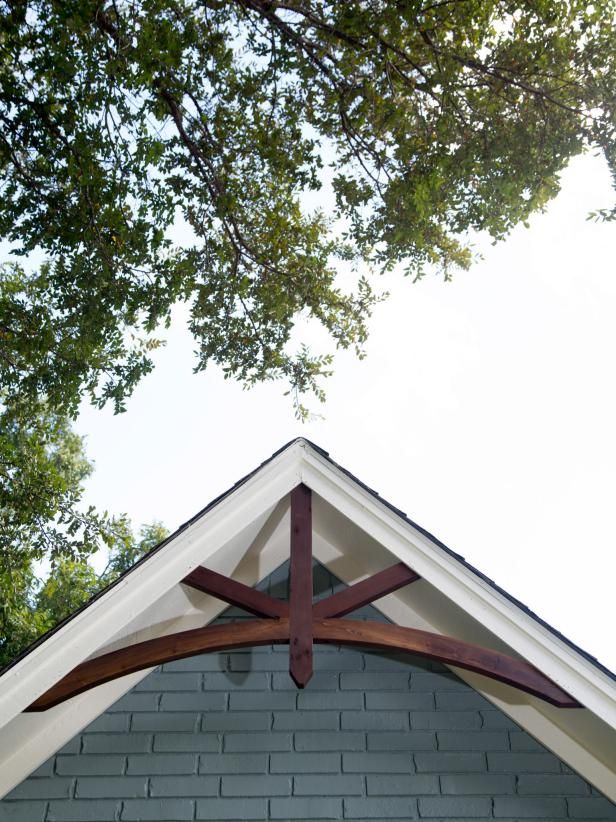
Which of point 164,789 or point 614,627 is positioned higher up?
point 614,627

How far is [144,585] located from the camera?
13.4ft

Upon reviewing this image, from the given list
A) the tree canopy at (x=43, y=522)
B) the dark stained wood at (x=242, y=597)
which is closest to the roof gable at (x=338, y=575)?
the dark stained wood at (x=242, y=597)

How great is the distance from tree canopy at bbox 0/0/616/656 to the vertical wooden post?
3.99 metres

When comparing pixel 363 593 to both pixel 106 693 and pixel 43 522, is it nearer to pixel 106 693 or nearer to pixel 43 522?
pixel 106 693

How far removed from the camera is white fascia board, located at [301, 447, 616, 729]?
4.00 meters

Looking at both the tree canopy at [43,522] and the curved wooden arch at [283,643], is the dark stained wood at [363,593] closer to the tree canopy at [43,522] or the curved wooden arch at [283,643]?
the curved wooden arch at [283,643]

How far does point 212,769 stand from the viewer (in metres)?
4.61

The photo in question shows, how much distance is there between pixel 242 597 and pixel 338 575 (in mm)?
1452

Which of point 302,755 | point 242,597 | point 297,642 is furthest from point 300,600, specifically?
point 302,755

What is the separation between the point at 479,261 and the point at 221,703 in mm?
6462

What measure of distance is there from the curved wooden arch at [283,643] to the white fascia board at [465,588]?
0.31ft

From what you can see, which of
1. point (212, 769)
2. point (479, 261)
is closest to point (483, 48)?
point (479, 261)

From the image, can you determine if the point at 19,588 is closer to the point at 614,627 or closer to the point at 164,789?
the point at 164,789

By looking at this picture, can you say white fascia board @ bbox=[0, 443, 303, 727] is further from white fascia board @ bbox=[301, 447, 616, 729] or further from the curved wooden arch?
white fascia board @ bbox=[301, 447, 616, 729]
